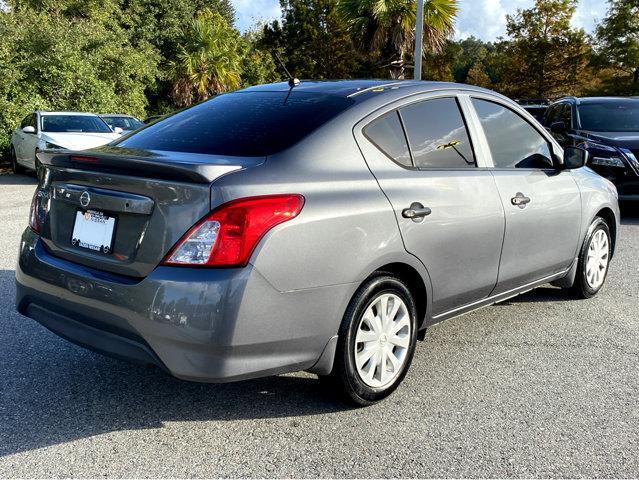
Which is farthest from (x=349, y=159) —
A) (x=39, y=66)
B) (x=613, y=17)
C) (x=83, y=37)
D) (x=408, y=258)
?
(x=613, y=17)

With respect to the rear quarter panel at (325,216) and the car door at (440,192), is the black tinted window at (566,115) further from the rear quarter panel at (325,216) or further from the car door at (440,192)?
the rear quarter panel at (325,216)

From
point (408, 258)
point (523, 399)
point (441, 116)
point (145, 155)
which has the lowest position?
point (523, 399)

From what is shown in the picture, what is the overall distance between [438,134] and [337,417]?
67.1 inches

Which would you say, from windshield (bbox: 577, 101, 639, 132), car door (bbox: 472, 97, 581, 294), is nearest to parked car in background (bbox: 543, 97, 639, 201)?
windshield (bbox: 577, 101, 639, 132)

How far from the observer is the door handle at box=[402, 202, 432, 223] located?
3.36 m

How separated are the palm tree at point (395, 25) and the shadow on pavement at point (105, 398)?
2154 centimetres

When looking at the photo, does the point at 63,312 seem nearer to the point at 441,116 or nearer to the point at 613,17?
the point at 441,116

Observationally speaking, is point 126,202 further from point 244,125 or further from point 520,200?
point 520,200

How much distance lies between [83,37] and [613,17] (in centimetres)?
2902

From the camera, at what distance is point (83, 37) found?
20406 millimetres

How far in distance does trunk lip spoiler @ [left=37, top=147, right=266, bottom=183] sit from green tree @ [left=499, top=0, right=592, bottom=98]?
34.4 m

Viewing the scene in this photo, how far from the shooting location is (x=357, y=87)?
12.4 feet

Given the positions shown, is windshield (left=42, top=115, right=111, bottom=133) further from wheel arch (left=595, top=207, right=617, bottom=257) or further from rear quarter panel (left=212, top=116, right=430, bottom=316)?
rear quarter panel (left=212, top=116, right=430, bottom=316)

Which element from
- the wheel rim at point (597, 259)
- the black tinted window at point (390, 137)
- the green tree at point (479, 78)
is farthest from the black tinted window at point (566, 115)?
the green tree at point (479, 78)
